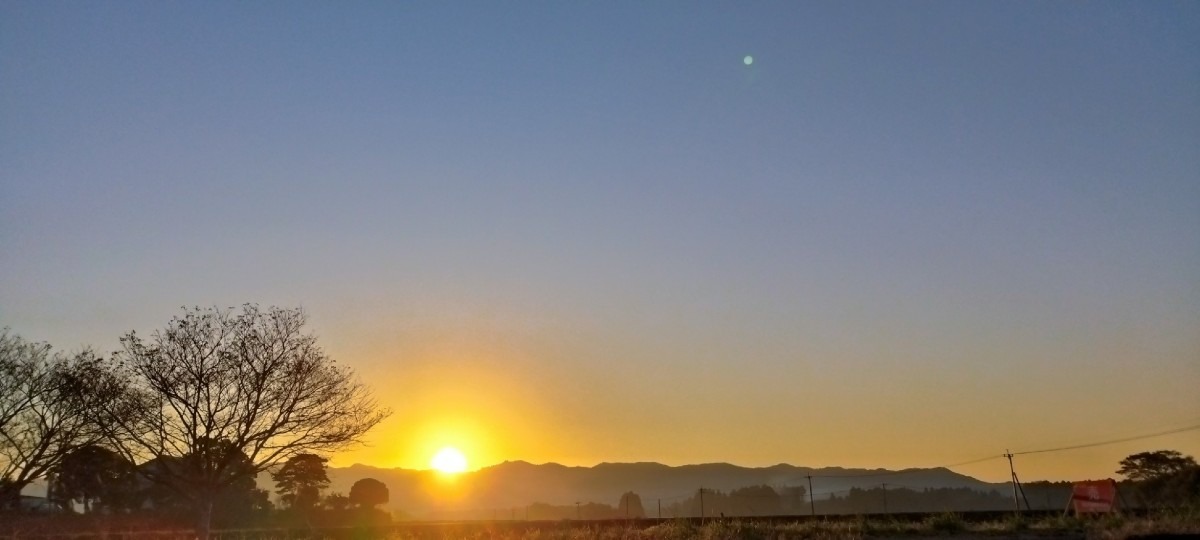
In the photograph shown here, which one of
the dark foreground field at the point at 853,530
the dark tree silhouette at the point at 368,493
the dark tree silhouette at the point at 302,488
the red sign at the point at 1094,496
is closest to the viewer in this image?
the dark foreground field at the point at 853,530

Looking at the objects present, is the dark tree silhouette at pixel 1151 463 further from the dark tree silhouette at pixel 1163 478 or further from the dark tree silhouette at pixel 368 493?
the dark tree silhouette at pixel 368 493

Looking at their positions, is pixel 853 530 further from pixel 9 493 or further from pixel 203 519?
pixel 9 493

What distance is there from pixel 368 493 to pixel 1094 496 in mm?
55154

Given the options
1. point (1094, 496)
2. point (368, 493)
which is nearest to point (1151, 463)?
point (1094, 496)

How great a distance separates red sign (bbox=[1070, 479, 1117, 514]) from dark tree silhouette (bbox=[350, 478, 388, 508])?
2099 inches

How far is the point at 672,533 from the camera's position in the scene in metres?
26.9

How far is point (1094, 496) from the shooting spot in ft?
110

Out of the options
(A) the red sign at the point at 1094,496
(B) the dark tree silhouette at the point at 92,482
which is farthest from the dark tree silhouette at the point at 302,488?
(A) the red sign at the point at 1094,496

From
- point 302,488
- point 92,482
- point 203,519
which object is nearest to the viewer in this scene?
point 203,519

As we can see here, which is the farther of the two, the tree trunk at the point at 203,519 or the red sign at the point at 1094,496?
the red sign at the point at 1094,496

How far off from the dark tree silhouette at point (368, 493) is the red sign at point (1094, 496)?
5331cm

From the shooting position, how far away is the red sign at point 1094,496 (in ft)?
105

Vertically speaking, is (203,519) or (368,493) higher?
(203,519)

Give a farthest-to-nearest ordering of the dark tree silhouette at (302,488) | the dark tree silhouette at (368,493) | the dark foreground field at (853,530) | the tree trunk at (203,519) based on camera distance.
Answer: the dark tree silhouette at (368,493) → the dark tree silhouette at (302,488) → the tree trunk at (203,519) → the dark foreground field at (853,530)
